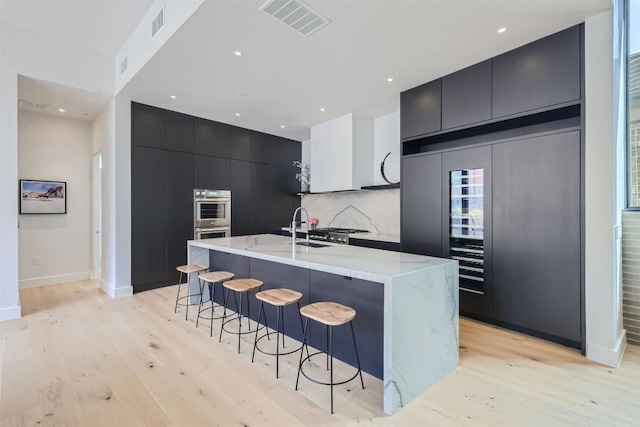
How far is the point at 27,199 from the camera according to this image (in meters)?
4.61

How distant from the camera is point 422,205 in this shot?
362cm

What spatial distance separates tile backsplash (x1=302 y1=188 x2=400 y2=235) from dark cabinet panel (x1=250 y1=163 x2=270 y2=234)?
0.91 metres

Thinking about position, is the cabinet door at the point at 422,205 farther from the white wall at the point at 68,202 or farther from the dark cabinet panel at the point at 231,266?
the white wall at the point at 68,202

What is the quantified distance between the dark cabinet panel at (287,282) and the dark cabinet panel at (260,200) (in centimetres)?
271

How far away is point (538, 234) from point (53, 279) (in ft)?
22.1

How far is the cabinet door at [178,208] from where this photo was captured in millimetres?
4668

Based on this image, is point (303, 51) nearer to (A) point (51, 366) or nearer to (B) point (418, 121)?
(B) point (418, 121)

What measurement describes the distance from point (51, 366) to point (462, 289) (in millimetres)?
3840

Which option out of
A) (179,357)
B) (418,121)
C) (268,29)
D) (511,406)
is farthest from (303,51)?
(511,406)

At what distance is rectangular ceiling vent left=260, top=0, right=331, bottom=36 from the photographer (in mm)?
2246

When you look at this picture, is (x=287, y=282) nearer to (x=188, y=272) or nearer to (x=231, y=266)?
(x=231, y=266)

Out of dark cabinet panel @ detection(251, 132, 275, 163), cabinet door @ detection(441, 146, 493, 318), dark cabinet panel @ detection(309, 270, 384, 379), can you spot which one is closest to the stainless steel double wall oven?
dark cabinet panel @ detection(251, 132, 275, 163)

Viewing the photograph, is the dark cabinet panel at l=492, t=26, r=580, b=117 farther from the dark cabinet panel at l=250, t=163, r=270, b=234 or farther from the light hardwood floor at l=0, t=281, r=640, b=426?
the dark cabinet panel at l=250, t=163, r=270, b=234

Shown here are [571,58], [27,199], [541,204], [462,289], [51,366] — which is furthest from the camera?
[27,199]
